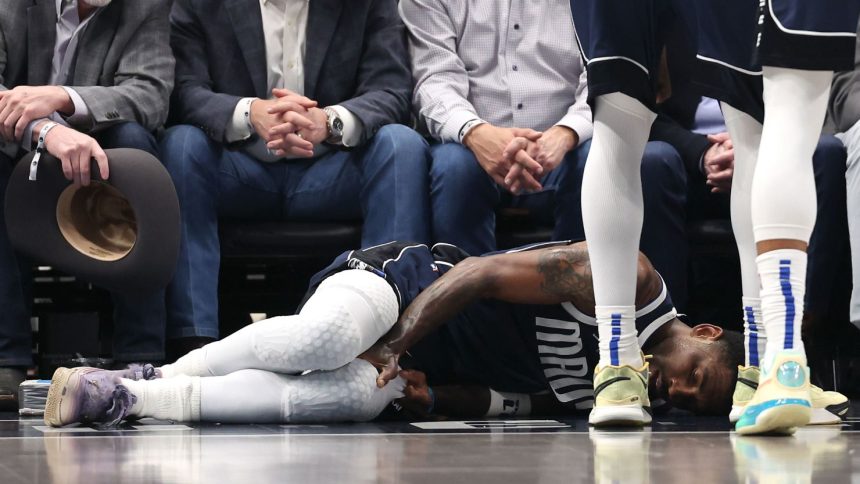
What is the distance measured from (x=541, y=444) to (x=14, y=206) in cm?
149

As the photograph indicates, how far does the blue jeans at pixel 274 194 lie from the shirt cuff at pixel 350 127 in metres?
0.03

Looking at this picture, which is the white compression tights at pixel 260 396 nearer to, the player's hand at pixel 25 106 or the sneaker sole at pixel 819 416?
the sneaker sole at pixel 819 416

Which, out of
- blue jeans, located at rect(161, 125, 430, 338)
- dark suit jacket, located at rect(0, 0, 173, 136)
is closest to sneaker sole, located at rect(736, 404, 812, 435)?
blue jeans, located at rect(161, 125, 430, 338)

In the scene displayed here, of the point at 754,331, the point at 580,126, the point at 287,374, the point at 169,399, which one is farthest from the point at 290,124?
the point at 754,331

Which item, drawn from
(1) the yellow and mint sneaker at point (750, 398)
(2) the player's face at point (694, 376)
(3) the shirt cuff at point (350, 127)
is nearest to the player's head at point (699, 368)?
(2) the player's face at point (694, 376)

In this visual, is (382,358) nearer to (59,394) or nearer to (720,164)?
(59,394)

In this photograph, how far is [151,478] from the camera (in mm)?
1412

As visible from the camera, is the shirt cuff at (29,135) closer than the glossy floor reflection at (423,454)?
No

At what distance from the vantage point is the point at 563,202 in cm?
303

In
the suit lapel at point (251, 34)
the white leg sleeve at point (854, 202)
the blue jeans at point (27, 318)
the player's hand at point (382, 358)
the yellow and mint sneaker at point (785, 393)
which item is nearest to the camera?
the yellow and mint sneaker at point (785, 393)

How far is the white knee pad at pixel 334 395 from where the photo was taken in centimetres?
235

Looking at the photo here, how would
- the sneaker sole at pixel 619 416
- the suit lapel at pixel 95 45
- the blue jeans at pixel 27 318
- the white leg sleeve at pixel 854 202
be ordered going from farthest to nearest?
the suit lapel at pixel 95 45 < the blue jeans at pixel 27 318 < the white leg sleeve at pixel 854 202 < the sneaker sole at pixel 619 416

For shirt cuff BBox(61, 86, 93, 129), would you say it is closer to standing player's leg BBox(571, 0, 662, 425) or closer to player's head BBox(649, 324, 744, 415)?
standing player's leg BBox(571, 0, 662, 425)

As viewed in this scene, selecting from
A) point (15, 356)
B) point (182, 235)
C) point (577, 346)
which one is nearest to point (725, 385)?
point (577, 346)
